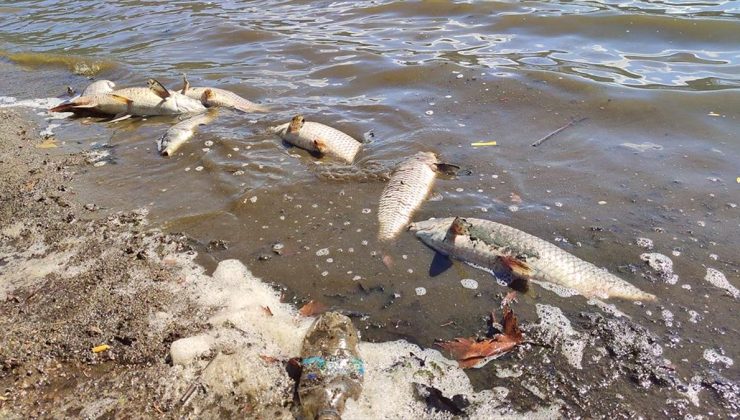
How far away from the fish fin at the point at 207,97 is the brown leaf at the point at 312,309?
15.2 feet

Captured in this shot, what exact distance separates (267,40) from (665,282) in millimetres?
9311

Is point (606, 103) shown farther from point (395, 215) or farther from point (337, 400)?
point (337, 400)

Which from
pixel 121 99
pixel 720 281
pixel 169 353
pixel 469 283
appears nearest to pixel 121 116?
pixel 121 99

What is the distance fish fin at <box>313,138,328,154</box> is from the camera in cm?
602

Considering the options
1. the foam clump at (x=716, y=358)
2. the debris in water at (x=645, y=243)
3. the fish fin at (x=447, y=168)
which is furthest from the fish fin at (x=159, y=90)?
the foam clump at (x=716, y=358)

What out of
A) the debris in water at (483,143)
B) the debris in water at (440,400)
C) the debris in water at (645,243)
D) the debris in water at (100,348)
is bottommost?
the debris in water at (440,400)

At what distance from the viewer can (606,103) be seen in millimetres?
7227

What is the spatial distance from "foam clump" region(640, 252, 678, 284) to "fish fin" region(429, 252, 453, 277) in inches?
62.7

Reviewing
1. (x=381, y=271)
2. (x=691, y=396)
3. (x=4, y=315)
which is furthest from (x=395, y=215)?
(x=4, y=315)

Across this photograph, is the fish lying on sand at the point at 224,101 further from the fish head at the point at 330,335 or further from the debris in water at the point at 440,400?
the debris in water at the point at 440,400

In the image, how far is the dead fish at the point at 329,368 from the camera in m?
3.01

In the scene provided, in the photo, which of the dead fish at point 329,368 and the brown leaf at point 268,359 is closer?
the dead fish at point 329,368

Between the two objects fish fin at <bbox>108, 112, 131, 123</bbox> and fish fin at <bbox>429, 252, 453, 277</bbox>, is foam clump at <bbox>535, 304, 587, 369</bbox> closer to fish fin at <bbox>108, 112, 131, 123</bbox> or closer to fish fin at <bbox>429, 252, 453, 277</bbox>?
fish fin at <bbox>429, 252, 453, 277</bbox>

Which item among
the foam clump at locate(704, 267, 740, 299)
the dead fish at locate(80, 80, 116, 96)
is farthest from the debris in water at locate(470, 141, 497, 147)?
the dead fish at locate(80, 80, 116, 96)
